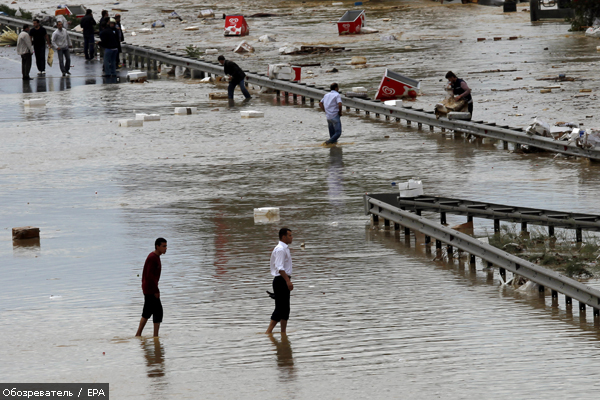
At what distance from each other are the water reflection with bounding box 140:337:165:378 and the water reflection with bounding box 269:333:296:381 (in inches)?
44.4

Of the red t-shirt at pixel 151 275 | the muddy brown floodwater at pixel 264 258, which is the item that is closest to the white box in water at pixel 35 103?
the muddy brown floodwater at pixel 264 258

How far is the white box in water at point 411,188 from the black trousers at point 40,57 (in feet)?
72.8

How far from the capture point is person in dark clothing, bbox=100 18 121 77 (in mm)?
32303

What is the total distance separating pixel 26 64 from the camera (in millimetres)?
33625

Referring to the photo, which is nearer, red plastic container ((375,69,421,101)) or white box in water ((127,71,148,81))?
red plastic container ((375,69,421,101))

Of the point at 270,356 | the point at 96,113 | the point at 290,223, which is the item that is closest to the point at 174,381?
the point at 270,356

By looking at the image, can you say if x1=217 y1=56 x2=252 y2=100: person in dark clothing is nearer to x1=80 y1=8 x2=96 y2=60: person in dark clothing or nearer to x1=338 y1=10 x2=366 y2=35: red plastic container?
x1=80 y1=8 x2=96 y2=60: person in dark clothing

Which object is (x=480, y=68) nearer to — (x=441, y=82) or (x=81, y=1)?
(x=441, y=82)

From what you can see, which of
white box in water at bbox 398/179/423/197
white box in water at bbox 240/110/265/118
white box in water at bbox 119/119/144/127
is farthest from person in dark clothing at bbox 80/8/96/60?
white box in water at bbox 398/179/423/197

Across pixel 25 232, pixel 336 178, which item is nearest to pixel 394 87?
pixel 336 178

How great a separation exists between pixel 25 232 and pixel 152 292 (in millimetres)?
5086

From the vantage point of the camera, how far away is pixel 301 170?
19.4 metres

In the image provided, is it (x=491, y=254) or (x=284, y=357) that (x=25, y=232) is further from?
(x=491, y=254)

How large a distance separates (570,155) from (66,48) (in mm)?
19902
